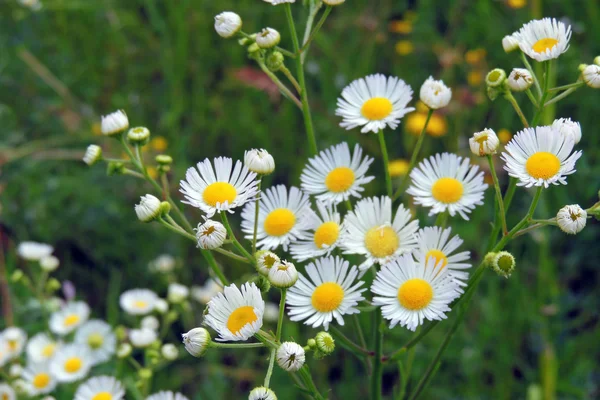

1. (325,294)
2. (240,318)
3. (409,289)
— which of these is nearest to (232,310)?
(240,318)

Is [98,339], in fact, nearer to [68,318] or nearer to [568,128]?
[68,318]

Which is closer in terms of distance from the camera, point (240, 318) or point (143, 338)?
point (240, 318)

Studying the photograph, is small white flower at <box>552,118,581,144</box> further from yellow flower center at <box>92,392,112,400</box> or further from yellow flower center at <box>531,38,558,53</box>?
yellow flower center at <box>92,392,112,400</box>

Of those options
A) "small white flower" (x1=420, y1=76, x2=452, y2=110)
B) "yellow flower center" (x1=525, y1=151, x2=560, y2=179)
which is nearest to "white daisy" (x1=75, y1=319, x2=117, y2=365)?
"small white flower" (x1=420, y1=76, x2=452, y2=110)

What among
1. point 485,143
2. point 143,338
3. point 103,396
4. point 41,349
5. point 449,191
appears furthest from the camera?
point 41,349

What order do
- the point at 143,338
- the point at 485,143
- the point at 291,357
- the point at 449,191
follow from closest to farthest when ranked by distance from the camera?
the point at 291,357 < the point at 485,143 < the point at 449,191 < the point at 143,338

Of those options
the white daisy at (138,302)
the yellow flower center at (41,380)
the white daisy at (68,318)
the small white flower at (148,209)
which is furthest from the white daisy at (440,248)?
the white daisy at (68,318)

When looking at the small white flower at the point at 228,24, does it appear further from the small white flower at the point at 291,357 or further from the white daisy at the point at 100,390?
the white daisy at the point at 100,390
